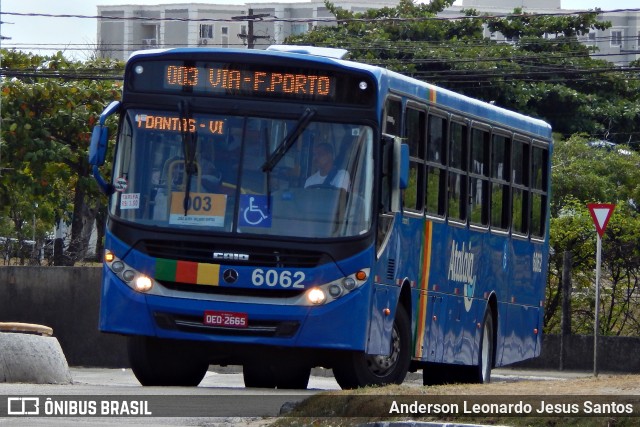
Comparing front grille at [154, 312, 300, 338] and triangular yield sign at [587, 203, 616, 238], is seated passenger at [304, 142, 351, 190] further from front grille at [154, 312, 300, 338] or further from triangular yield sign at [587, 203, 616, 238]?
triangular yield sign at [587, 203, 616, 238]

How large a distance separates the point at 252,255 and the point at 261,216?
347 millimetres

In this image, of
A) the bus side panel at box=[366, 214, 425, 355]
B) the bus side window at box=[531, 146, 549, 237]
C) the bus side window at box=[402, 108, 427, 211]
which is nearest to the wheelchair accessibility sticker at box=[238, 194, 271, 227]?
the bus side panel at box=[366, 214, 425, 355]

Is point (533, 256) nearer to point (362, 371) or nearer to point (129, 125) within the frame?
point (362, 371)

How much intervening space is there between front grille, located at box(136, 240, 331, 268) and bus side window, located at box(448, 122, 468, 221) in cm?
296

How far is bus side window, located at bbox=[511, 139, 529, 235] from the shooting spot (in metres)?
17.9

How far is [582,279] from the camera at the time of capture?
25.8 metres

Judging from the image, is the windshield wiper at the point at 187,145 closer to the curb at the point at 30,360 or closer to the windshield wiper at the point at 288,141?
the windshield wiper at the point at 288,141

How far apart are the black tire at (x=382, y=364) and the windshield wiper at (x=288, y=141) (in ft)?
6.07

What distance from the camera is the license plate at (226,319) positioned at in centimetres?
1324

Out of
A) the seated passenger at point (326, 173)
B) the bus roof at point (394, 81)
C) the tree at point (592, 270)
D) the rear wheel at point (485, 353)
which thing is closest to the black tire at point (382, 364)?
the seated passenger at point (326, 173)

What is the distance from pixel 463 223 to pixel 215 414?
19.1ft

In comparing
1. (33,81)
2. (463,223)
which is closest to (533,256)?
(463,223)

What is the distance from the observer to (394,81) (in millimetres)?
14266

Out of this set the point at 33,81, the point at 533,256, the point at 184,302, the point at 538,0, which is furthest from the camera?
the point at 538,0
